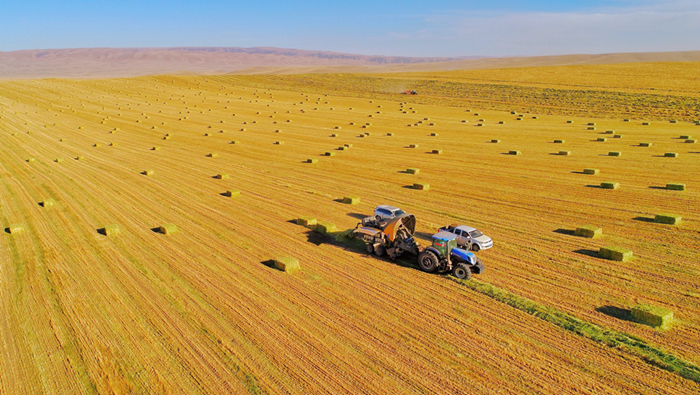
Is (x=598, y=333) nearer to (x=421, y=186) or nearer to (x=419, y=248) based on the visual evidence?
(x=419, y=248)

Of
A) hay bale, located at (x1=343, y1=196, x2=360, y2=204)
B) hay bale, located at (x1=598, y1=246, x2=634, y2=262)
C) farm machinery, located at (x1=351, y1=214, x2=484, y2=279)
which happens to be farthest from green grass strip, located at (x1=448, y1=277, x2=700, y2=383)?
hay bale, located at (x1=343, y1=196, x2=360, y2=204)

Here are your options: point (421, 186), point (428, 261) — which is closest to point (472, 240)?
point (428, 261)

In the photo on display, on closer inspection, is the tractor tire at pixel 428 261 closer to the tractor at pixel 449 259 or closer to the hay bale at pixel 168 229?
the tractor at pixel 449 259

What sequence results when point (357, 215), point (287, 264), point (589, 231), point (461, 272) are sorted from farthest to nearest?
point (357, 215) → point (589, 231) → point (287, 264) → point (461, 272)

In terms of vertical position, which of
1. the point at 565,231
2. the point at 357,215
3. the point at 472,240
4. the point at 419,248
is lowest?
the point at 357,215

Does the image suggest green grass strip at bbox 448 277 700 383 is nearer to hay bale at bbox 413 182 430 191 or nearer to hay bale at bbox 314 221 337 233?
hay bale at bbox 314 221 337 233

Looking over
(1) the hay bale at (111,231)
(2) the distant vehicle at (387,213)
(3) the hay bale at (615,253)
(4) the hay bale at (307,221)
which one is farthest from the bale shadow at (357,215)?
(1) the hay bale at (111,231)

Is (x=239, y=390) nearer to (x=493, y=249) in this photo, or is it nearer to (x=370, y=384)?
(x=370, y=384)

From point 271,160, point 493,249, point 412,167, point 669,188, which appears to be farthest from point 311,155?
point 669,188
